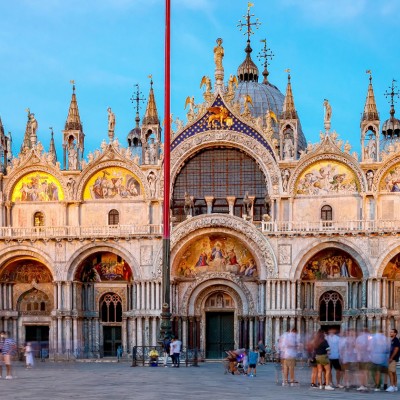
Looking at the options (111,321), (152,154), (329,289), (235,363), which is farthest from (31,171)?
(235,363)

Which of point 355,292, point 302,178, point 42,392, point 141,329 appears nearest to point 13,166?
point 141,329

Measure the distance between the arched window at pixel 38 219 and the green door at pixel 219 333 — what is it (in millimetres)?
10862

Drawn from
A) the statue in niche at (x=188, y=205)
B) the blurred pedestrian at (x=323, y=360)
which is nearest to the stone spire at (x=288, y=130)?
the statue in niche at (x=188, y=205)

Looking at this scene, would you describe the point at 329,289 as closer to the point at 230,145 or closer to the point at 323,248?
the point at 323,248

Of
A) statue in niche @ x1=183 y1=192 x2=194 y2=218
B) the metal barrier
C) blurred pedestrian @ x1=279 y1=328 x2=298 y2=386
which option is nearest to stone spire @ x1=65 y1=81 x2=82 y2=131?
statue in niche @ x1=183 y1=192 x2=194 y2=218

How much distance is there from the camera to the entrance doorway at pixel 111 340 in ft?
180

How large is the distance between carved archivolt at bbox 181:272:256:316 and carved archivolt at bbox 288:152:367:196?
584 centimetres

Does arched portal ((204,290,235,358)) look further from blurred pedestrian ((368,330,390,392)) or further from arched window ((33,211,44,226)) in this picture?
blurred pedestrian ((368,330,390,392))

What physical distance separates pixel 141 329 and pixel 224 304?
194 inches

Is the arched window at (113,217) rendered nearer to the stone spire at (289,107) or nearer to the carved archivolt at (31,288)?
the carved archivolt at (31,288)

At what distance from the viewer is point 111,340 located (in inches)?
2165

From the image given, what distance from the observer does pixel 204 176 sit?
54750 millimetres

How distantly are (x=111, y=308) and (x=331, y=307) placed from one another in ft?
40.8

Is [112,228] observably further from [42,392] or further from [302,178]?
[42,392]
